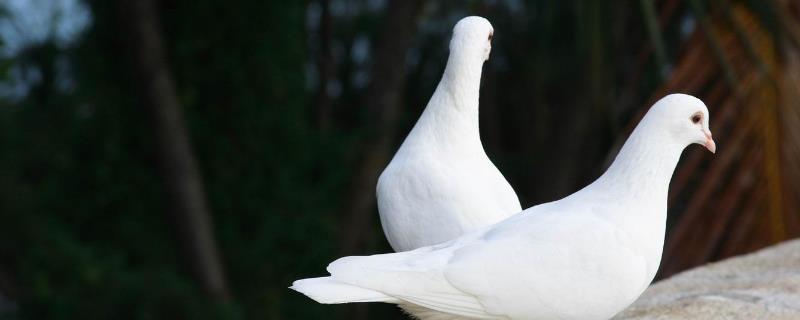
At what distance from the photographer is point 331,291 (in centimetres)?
231

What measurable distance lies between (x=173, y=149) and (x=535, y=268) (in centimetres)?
357

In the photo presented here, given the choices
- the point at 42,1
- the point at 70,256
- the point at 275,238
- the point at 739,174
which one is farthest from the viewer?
the point at 42,1

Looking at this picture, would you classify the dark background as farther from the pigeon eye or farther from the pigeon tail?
the pigeon tail

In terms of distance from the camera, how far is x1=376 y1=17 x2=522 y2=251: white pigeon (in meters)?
2.85

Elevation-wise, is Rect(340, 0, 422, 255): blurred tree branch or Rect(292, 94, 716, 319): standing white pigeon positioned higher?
Rect(340, 0, 422, 255): blurred tree branch

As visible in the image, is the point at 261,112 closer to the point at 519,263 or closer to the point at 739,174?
the point at 739,174

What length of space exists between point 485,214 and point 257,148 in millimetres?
3733

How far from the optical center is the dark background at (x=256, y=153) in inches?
205

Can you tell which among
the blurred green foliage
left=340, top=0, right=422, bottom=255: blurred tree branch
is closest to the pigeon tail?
the blurred green foliage

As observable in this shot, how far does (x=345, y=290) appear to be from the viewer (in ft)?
7.65

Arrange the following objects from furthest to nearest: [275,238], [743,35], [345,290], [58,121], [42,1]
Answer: [42,1] → [58,121] → [275,238] → [743,35] → [345,290]

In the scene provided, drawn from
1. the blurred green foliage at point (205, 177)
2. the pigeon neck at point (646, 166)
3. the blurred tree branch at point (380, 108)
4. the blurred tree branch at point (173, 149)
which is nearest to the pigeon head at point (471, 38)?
the pigeon neck at point (646, 166)

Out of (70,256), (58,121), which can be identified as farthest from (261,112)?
(58,121)

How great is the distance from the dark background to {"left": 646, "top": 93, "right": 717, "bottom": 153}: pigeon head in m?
2.01
